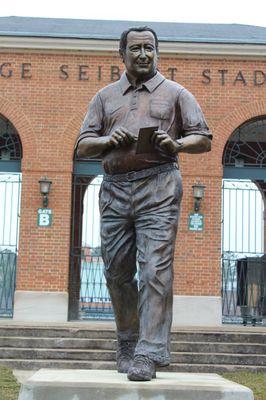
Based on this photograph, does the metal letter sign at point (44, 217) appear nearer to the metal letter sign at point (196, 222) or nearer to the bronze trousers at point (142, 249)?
the metal letter sign at point (196, 222)

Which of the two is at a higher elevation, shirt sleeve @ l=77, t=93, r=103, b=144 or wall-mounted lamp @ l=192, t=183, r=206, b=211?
wall-mounted lamp @ l=192, t=183, r=206, b=211

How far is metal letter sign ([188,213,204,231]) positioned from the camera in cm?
1440

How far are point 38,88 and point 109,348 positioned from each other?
21.3ft

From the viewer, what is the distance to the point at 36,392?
3602mm

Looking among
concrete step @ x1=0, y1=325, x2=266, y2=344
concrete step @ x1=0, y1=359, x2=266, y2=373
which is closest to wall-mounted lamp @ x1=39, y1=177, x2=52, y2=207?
concrete step @ x1=0, y1=325, x2=266, y2=344

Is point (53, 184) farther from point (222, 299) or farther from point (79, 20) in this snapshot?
point (79, 20)

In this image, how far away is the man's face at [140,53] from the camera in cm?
421

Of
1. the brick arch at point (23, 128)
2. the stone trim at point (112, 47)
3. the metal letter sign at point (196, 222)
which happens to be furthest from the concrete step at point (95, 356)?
→ the stone trim at point (112, 47)

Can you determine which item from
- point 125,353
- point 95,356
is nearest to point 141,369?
point 125,353

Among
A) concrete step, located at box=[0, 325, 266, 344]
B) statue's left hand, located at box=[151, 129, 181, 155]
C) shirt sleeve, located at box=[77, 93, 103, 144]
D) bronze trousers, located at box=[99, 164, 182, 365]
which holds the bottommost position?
concrete step, located at box=[0, 325, 266, 344]

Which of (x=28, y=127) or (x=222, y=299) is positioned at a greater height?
(x=28, y=127)

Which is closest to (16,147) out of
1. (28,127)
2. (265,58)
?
(28,127)

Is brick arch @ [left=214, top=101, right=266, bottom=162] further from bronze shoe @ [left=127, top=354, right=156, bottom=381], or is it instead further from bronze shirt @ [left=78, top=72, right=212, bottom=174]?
bronze shoe @ [left=127, top=354, right=156, bottom=381]

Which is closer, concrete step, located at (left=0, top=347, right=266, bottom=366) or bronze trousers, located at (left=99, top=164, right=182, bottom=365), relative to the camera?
bronze trousers, located at (left=99, top=164, right=182, bottom=365)
